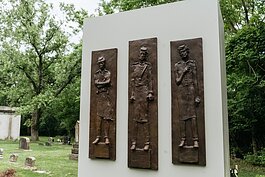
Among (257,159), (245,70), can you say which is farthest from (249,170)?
(245,70)

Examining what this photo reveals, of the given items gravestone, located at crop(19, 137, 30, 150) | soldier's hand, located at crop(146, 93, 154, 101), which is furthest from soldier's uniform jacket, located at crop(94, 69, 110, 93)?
gravestone, located at crop(19, 137, 30, 150)

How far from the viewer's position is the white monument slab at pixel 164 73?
9.12 ft

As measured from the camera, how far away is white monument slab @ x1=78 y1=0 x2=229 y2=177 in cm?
278

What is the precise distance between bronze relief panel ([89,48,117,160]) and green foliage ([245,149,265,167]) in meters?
6.87

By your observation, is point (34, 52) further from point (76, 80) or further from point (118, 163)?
point (118, 163)

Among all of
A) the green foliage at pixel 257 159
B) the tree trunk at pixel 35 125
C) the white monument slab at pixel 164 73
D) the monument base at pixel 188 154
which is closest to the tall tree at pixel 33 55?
the tree trunk at pixel 35 125

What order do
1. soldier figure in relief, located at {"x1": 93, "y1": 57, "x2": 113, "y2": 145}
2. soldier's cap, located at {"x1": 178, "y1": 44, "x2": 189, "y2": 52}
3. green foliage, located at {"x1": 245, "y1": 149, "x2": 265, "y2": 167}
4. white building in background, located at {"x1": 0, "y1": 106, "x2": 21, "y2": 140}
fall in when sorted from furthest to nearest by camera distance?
white building in background, located at {"x1": 0, "y1": 106, "x2": 21, "y2": 140}, green foliage, located at {"x1": 245, "y1": 149, "x2": 265, "y2": 167}, soldier figure in relief, located at {"x1": 93, "y1": 57, "x2": 113, "y2": 145}, soldier's cap, located at {"x1": 178, "y1": 44, "x2": 189, "y2": 52}

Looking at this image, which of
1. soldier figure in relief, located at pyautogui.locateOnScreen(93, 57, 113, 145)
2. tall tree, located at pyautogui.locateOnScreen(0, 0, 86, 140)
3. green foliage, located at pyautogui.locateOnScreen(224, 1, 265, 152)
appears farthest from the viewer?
tall tree, located at pyautogui.locateOnScreen(0, 0, 86, 140)

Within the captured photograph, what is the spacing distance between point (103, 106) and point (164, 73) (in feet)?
2.89

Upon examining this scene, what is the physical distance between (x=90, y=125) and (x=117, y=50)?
3.39 ft

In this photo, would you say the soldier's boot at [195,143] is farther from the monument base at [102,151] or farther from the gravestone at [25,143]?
the gravestone at [25,143]

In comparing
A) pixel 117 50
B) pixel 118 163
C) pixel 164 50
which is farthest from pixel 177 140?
pixel 117 50

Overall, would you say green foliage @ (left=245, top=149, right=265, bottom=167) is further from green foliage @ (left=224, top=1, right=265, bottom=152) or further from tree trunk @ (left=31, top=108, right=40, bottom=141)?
tree trunk @ (left=31, top=108, right=40, bottom=141)

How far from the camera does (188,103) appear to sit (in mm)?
2900
